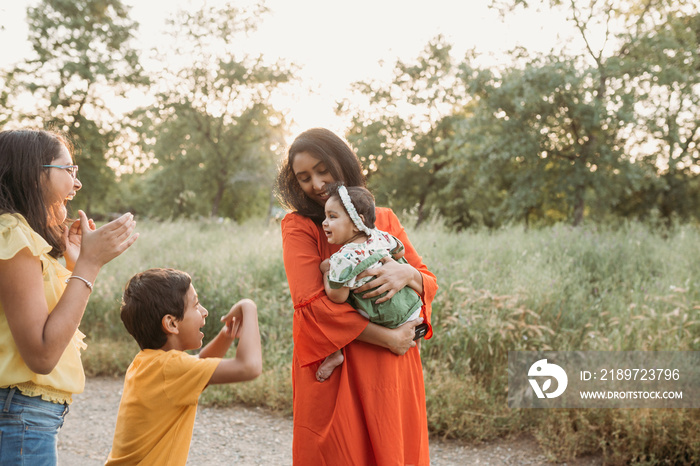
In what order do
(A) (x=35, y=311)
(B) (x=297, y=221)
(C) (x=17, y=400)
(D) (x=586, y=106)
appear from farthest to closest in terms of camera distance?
(D) (x=586, y=106) → (B) (x=297, y=221) → (C) (x=17, y=400) → (A) (x=35, y=311)

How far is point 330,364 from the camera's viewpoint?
2.17m

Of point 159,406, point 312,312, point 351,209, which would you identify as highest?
point 351,209

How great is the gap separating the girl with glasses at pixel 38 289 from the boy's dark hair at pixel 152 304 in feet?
0.78

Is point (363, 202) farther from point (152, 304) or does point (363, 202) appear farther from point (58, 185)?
point (58, 185)

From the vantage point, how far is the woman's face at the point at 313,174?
8.07 feet

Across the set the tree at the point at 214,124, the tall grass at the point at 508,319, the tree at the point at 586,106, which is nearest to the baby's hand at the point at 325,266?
the tall grass at the point at 508,319

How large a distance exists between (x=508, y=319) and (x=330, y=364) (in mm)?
3541

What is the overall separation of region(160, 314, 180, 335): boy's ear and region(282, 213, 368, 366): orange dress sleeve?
487 mm

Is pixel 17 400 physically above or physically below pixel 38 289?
below

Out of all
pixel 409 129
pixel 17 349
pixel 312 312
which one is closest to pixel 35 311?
pixel 17 349

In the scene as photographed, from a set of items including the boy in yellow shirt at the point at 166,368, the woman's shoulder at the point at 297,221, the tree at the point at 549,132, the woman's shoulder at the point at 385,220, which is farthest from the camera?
the tree at the point at 549,132

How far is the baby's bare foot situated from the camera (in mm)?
2176

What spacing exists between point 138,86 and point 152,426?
72.8ft

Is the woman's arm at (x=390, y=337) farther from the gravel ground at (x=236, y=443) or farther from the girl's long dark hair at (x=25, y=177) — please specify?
the gravel ground at (x=236, y=443)
